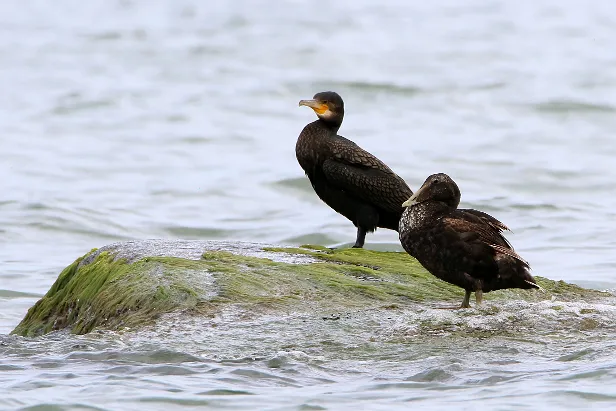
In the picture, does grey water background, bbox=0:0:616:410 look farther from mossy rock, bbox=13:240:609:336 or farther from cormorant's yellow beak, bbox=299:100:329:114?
cormorant's yellow beak, bbox=299:100:329:114

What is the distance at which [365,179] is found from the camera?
9.75 metres

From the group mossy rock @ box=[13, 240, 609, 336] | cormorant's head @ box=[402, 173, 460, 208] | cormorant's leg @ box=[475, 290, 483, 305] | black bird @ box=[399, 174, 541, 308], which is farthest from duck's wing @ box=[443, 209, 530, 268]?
mossy rock @ box=[13, 240, 609, 336]

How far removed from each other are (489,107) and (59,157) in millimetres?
7576

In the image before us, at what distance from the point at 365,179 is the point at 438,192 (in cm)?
222

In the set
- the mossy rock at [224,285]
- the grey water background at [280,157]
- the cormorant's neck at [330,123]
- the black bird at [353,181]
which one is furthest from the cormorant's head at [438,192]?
the cormorant's neck at [330,123]

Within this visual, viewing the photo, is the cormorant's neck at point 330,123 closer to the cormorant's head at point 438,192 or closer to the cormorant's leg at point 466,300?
the cormorant's head at point 438,192

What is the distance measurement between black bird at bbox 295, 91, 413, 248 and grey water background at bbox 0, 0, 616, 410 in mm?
2938

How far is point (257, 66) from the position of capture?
81.1 ft

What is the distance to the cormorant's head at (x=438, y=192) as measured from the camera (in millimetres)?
7562

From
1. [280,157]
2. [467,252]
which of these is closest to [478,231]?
[467,252]

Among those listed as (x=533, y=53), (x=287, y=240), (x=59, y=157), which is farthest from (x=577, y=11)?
(x=287, y=240)

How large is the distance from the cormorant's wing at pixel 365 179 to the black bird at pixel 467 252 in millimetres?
2271

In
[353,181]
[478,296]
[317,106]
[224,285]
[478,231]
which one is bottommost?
[224,285]

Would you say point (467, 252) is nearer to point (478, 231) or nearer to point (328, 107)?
point (478, 231)
